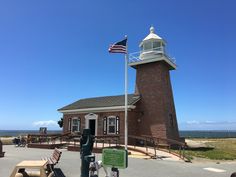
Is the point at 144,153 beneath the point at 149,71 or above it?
beneath

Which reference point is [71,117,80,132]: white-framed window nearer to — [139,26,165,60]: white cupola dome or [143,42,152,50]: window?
[139,26,165,60]: white cupola dome

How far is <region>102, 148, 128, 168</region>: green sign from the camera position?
24.1 feet

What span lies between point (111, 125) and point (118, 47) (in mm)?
→ 9790

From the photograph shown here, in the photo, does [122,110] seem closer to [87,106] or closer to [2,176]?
[87,106]

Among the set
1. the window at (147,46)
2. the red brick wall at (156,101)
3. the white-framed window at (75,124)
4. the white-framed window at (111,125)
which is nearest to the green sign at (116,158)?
the red brick wall at (156,101)

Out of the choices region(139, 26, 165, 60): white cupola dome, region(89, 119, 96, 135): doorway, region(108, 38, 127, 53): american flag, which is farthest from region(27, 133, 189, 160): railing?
region(139, 26, 165, 60): white cupola dome

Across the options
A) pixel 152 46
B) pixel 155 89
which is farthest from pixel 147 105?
pixel 152 46

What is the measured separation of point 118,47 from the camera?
19656 millimetres

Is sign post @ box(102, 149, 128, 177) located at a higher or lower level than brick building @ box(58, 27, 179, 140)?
lower

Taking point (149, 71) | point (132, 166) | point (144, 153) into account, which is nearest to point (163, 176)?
point (132, 166)

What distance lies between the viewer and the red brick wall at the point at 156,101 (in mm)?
25284

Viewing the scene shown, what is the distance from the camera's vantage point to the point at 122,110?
26.1 m

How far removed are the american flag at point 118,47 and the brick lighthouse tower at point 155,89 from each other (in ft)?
22.3

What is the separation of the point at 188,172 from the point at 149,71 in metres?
15.3
